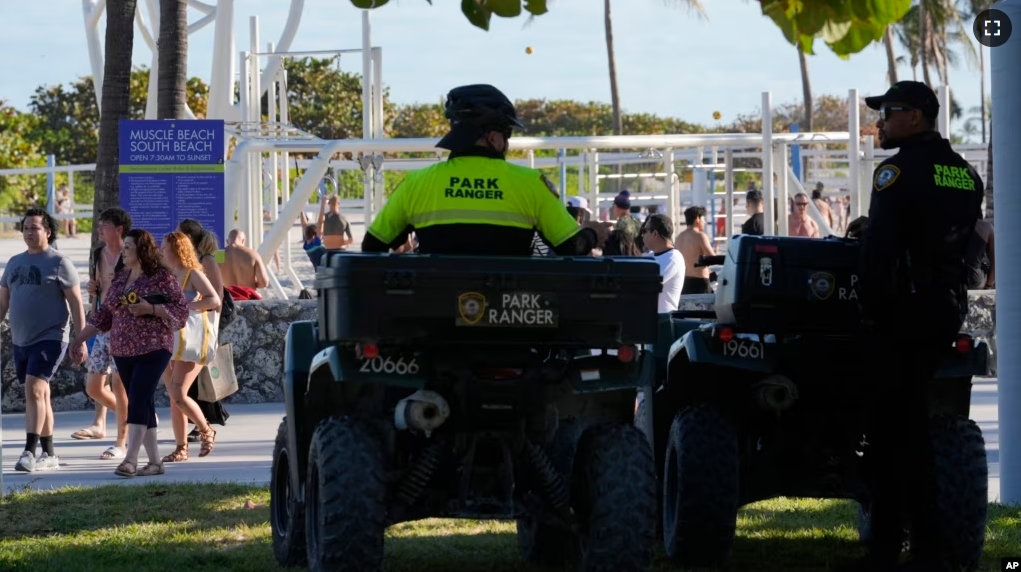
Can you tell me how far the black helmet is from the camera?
6.25 meters

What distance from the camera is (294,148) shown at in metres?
17.4

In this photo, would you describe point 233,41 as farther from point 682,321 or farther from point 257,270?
point 682,321

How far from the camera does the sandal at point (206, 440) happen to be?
11.5 meters

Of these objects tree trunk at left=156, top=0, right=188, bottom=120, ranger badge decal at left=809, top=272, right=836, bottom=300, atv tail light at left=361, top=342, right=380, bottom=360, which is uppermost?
tree trunk at left=156, top=0, right=188, bottom=120

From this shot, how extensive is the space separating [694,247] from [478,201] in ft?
28.5

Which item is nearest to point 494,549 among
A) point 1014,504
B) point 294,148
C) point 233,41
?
point 1014,504

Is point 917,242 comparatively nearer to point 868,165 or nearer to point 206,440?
point 206,440

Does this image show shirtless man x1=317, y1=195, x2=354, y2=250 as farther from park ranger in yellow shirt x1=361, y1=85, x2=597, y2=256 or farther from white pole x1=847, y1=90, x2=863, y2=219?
park ranger in yellow shirt x1=361, y1=85, x2=597, y2=256

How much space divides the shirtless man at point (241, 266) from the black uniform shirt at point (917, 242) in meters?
8.94

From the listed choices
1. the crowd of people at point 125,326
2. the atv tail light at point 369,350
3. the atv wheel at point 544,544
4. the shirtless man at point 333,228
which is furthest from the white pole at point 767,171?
the atv tail light at point 369,350

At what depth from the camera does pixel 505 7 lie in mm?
5359

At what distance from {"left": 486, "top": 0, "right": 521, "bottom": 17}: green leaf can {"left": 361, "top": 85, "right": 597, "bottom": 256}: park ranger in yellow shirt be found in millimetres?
911

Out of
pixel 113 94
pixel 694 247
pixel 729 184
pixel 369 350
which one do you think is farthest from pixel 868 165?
pixel 369 350

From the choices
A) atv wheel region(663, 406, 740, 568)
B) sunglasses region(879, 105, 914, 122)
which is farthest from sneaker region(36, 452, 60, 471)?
sunglasses region(879, 105, 914, 122)
